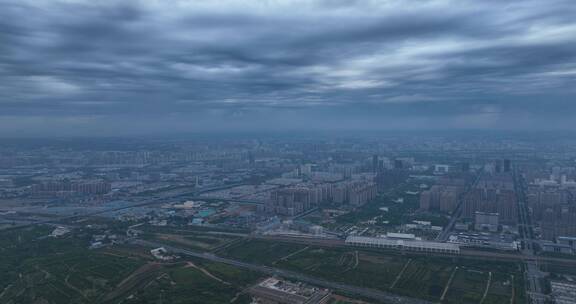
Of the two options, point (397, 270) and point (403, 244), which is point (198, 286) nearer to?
point (397, 270)

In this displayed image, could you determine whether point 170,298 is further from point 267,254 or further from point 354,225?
point 354,225

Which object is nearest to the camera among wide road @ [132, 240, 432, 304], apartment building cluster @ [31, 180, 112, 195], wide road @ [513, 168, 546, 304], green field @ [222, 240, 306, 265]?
wide road @ [132, 240, 432, 304]

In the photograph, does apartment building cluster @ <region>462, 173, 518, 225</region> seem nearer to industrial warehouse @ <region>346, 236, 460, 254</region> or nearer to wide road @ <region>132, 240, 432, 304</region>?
industrial warehouse @ <region>346, 236, 460, 254</region>

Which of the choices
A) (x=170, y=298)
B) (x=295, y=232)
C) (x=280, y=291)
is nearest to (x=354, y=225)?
(x=295, y=232)

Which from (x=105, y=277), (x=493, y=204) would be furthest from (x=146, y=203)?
(x=493, y=204)

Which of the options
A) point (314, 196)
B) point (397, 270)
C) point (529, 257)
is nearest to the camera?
point (397, 270)

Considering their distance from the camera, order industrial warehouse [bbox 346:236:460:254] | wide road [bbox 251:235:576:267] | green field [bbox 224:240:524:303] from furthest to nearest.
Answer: industrial warehouse [bbox 346:236:460:254], wide road [bbox 251:235:576:267], green field [bbox 224:240:524:303]

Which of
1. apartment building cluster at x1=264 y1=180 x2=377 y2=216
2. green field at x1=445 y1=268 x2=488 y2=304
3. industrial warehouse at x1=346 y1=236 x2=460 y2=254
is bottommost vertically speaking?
green field at x1=445 y1=268 x2=488 y2=304

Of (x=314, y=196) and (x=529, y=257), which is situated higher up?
(x=314, y=196)

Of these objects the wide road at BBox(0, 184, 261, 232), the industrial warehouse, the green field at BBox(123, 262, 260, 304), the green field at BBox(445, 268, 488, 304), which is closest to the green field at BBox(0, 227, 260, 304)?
the green field at BBox(123, 262, 260, 304)
